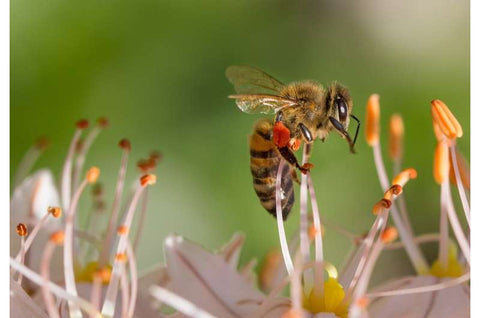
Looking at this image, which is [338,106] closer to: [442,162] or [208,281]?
[442,162]

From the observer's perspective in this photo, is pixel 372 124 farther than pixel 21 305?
Yes

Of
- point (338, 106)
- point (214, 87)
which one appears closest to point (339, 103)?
point (338, 106)

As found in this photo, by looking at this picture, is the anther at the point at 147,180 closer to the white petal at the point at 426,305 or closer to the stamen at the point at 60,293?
the stamen at the point at 60,293

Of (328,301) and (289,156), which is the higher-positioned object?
(289,156)

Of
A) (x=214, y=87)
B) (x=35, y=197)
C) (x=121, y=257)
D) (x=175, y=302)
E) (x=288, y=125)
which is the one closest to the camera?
(x=175, y=302)

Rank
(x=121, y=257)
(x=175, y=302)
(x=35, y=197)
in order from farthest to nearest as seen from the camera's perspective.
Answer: (x=35, y=197) < (x=121, y=257) < (x=175, y=302)

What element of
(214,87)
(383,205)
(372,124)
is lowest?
(383,205)
